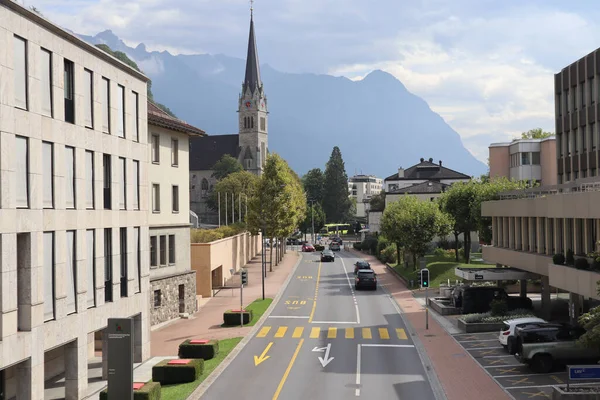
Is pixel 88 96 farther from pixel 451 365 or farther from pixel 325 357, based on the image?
pixel 451 365

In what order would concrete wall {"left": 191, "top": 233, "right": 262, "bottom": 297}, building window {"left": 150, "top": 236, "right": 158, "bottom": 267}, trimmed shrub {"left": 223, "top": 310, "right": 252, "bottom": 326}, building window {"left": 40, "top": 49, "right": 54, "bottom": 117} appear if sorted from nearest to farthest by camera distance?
building window {"left": 40, "top": 49, "right": 54, "bottom": 117} < trimmed shrub {"left": 223, "top": 310, "right": 252, "bottom": 326} < building window {"left": 150, "top": 236, "right": 158, "bottom": 267} < concrete wall {"left": 191, "top": 233, "right": 262, "bottom": 297}

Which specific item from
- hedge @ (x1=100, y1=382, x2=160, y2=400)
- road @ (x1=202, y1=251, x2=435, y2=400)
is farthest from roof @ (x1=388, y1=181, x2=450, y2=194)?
hedge @ (x1=100, y1=382, x2=160, y2=400)

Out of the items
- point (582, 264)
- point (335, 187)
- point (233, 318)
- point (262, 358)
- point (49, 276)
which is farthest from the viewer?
point (335, 187)

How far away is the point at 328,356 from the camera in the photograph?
1330 inches

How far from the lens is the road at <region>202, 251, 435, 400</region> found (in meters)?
27.2

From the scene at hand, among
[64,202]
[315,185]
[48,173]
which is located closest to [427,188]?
[315,185]

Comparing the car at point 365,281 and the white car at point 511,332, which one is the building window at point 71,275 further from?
the car at point 365,281

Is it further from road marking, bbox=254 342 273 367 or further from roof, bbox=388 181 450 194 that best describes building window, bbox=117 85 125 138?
roof, bbox=388 181 450 194

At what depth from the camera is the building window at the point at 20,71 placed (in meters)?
22.3

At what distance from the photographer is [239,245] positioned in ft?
258

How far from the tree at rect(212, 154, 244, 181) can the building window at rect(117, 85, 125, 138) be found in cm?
13747

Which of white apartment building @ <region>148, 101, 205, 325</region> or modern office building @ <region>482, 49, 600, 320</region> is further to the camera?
white apartment building @ <region>148, 101, 205, 325</region>

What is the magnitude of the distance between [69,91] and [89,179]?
3.84 meters

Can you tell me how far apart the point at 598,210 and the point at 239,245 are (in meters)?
53.1
